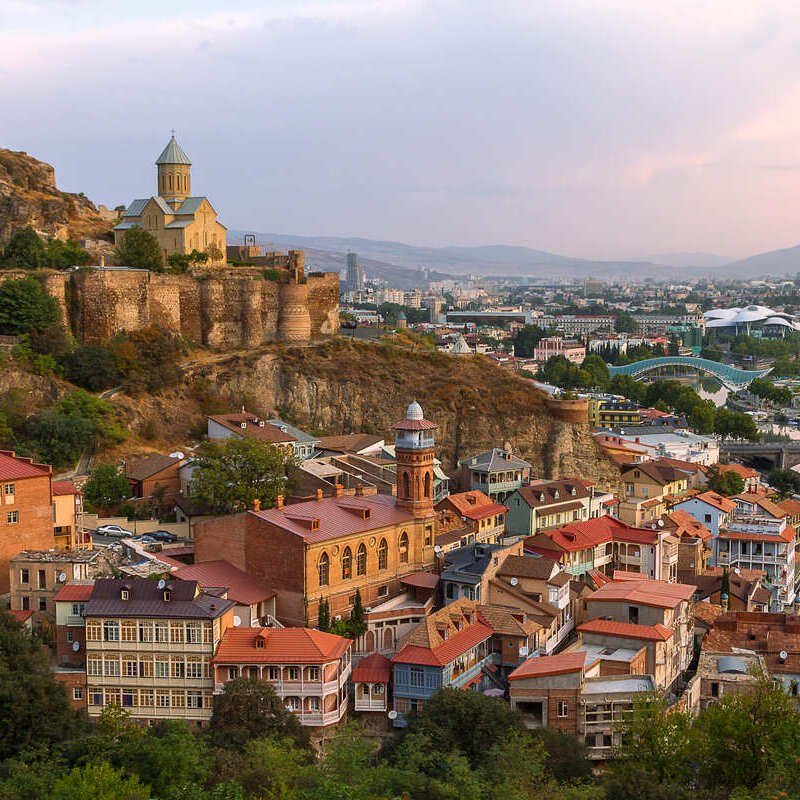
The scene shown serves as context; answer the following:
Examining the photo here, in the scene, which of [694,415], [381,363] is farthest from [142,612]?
[694,415]

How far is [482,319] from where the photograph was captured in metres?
153

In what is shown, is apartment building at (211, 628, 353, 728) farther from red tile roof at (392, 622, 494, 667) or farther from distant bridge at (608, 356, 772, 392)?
distant bridge at (608, 356, 772, 392)

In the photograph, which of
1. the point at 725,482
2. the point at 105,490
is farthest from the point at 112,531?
the point at 725,482

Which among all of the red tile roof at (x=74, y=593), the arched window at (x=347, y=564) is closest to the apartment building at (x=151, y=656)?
the red tile roof at (x=74, y=593)

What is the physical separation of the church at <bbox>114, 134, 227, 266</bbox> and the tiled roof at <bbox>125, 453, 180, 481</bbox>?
12.7 metres

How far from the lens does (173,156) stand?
161ft

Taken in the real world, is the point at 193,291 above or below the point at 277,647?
above

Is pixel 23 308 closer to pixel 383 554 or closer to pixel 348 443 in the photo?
pixel 348 443

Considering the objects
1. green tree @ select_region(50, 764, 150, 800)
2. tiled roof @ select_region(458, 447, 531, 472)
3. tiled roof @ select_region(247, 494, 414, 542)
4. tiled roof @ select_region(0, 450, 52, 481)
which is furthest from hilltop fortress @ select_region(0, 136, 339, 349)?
green tree @ select_region(50, 764, 150, 800)

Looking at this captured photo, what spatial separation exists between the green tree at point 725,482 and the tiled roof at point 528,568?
20.1m

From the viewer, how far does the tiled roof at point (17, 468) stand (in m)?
28.0

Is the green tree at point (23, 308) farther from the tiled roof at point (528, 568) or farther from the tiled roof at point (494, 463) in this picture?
the tiled roof at point (528, 568)

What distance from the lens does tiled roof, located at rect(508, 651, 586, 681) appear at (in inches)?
952

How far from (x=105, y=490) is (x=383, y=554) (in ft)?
31.0
